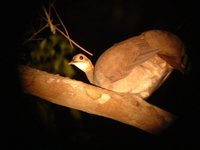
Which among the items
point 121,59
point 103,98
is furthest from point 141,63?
point 103,98

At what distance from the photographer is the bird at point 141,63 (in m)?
3.17

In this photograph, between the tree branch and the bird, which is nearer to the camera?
the tree branch

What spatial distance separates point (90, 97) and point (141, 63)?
38.0 inches

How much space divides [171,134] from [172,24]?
6.19ft

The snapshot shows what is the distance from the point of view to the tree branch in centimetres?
262

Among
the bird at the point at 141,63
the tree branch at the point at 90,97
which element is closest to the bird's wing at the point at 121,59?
the bird at the point at 141,63

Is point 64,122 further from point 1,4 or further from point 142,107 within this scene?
point 1,4

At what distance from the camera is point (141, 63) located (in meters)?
3.36

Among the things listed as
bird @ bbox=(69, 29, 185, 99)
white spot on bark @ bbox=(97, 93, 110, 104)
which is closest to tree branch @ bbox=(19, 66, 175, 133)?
white spot on bark @ bbox=(97, 93, 110, 104)

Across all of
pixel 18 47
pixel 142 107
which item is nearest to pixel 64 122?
pixel 18 47

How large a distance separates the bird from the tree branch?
764 millimetres

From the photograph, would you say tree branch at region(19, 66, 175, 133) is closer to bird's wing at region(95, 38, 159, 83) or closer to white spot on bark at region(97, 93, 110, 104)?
white spot on bark at region(97, 93, 110, 104)

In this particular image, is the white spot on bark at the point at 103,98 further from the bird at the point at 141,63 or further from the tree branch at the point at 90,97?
the bird at the point at 141,63

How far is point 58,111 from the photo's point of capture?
3756mm
